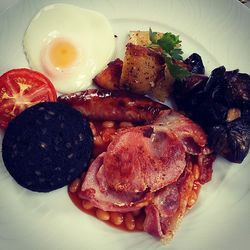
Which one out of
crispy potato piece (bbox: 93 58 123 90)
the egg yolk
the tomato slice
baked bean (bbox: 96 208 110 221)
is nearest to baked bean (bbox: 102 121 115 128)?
crispy potato piece (bbox: 93 58 123 90)

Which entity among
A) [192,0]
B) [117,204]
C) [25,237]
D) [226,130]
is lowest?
[25,237]

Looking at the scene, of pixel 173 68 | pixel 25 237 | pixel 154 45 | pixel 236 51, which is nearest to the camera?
pixel 25 237

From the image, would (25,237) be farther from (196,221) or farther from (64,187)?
(196,221)

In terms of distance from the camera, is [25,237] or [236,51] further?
[236,51]

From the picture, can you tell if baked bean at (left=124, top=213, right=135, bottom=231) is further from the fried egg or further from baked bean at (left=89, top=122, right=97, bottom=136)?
the fried egg

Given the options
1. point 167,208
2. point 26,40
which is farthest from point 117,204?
point 26,40

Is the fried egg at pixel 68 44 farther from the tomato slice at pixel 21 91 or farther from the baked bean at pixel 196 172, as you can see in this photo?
the baked bean at pixel 196 172
